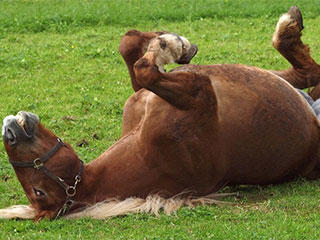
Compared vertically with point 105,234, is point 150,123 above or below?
above

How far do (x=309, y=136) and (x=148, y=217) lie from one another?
1.54 m

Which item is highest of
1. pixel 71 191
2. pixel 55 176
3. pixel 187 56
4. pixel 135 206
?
pixel 187 56

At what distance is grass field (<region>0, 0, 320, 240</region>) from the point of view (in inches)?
211

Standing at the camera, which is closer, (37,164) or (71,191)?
(37,164)

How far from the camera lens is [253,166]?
19.5 feet

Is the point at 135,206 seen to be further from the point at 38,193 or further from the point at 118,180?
the point at 38,193

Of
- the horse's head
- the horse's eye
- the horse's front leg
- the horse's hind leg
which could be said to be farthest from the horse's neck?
the horse's hind leg

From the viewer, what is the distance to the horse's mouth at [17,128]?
A: 211 inches

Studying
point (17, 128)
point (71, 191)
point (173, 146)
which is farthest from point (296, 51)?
point (17, 128)

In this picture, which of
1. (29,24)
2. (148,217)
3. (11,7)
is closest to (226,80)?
(148,217)

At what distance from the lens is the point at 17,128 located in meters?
5.38

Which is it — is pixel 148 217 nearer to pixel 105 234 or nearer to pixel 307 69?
pixel 105 234

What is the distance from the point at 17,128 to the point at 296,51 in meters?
3.00

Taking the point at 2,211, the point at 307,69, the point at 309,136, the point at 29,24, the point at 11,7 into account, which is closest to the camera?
the point at 2,211
